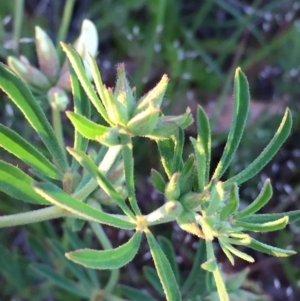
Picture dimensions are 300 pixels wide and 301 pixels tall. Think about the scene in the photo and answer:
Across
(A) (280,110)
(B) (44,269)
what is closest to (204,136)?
(B) (44,269)

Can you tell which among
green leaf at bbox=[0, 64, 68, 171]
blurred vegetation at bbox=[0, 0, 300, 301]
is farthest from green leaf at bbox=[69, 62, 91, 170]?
blurred vegetation at bbox=[0, 0, 300, 301]

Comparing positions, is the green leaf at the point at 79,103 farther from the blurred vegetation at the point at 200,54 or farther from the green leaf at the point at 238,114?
the blurred vegetation at the point at 200,54

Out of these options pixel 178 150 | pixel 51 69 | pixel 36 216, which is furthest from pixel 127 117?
pixel 51 69

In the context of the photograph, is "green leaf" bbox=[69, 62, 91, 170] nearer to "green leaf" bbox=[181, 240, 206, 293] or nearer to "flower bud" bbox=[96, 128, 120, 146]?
"flower bud" bbox=[96, 128, 120, 146]

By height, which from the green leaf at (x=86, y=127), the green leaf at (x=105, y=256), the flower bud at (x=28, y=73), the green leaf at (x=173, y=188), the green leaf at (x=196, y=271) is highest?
the flower bud at (x=28, y=73)

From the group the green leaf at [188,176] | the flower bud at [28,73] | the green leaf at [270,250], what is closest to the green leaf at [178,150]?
the green leaf at [188,176]

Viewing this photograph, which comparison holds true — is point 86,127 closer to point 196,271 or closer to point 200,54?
point 196,271

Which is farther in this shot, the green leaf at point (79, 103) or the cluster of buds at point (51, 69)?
the cluster of buds at point (51, 69)

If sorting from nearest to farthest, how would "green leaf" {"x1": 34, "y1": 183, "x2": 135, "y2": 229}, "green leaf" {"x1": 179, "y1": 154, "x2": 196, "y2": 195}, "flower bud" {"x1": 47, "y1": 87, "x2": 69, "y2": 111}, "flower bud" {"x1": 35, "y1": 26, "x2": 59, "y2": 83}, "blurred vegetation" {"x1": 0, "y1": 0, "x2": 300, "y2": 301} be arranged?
"green leaf" {"x1": 34, "y1": 183, "x2": 135, "y2": 229}
"green leaf" {"x1": 179, "y1": 154, "x2": 196, "y2": 195}
"flower bud" {"x1": 47, "y1": 87, "x2": 69, "y2": 111}
"flower bud" {"x1": 35, "y1": 26, "x2": 59, "y2": 83}
"blurred vegetation" {"x1": 0, "y1": 0, "x2": 300, "y2": 301}
